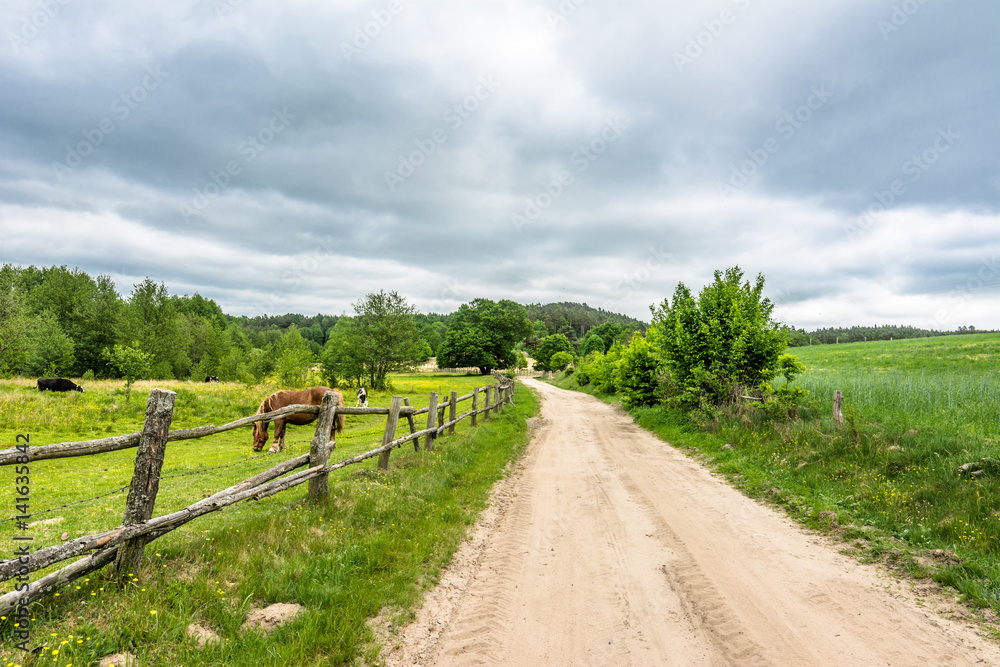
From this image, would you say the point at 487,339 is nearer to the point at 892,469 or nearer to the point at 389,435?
the point at 389,435

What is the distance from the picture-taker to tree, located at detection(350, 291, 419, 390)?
136 feet

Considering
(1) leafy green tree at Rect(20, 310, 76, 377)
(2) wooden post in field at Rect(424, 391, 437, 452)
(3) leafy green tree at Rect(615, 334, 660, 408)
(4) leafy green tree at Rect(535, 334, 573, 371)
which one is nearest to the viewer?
(2) wooden post in field at Rect(424, 391, 437, 452)

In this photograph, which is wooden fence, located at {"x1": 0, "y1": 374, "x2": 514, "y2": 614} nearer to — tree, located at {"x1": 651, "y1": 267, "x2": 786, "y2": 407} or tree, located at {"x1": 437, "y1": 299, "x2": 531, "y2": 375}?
tree, located at {"x1": 651, "y1": 267, "x2": 786, "y2": 407}

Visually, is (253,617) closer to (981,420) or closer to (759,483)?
(759,483)

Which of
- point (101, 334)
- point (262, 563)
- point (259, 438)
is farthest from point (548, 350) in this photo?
point (262, 563)

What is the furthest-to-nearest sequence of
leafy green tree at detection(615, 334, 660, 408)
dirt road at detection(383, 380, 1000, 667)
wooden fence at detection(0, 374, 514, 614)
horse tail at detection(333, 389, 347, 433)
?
leafy green tree at detection(615, 334, 660, 408), horse tail at detection(333, 389, 347, 433), dirt road at detection(383, 380, 1000, 667), wooden fence at detection(0, 374, 514, 614)

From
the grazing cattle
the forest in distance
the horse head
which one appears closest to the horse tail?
the horse head

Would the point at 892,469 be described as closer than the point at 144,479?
No

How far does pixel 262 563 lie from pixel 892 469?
34.0 feet

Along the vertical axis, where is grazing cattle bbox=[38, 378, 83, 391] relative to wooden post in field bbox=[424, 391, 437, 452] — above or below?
below

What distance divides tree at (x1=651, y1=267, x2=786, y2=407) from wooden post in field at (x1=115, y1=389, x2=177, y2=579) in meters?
15.5

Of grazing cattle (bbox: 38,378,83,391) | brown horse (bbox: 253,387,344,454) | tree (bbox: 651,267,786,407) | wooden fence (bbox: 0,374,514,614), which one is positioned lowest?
A: grazing cattle (bbox: 38,378,83,391)

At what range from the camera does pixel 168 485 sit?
9.02 m

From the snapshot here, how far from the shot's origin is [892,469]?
8.00 metres
